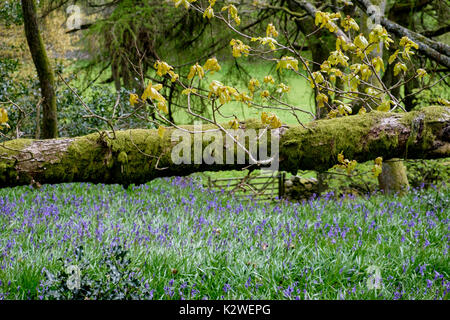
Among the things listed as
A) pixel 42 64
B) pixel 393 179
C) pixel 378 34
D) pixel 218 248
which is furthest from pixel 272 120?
pixel 393 179

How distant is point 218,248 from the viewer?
14.3ft

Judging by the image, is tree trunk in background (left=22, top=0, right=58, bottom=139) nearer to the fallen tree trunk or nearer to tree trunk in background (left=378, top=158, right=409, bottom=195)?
the fallen tree trunk

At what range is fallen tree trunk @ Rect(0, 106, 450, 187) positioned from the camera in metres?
2.43

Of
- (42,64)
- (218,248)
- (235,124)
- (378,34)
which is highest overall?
(42,64)

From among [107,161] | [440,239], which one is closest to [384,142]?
[107,161]

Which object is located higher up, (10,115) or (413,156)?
(10,115)

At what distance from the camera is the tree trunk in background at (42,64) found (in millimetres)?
5565

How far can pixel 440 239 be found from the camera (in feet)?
16.3

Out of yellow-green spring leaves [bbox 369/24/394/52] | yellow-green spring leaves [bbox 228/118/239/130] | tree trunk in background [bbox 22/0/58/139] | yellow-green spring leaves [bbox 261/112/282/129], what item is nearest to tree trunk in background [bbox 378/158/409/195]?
yellow-green spring leaves [bbox 369/24/394/52]

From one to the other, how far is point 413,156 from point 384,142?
0.88 feet

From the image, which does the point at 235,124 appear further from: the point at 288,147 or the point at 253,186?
the point at 253,186

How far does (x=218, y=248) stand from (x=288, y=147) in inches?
83.1
